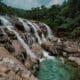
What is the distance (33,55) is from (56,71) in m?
5.34

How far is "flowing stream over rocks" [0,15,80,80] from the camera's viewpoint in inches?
723

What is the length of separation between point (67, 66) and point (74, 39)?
1367 cm

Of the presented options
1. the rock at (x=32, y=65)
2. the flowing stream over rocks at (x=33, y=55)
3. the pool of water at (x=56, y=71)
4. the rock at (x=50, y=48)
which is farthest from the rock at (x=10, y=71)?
the rock at (x=50, y=48)

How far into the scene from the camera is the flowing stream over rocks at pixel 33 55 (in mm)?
18375

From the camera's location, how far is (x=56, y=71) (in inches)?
935

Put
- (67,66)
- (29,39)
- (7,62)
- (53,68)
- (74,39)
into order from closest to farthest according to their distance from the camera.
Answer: (7,62), (53,68), (67,66), (29,39), (74,39)

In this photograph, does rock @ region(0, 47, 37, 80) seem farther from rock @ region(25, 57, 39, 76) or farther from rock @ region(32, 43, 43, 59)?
rock @ region(32, 43, 43, 59)

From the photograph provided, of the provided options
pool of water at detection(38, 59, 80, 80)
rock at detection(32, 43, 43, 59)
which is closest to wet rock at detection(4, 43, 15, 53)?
pool of water at detection(38, 59, 80, 80)

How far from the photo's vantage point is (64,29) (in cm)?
4631

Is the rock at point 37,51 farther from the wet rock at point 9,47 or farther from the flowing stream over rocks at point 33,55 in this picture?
the wet rock at point 9,47

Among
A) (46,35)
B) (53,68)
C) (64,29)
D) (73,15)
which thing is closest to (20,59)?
(53,68)

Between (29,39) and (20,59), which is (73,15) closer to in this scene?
(29,39)

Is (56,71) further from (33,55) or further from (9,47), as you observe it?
(9,47)

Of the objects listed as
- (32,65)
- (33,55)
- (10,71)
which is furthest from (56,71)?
(10,71)
